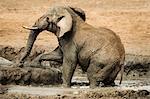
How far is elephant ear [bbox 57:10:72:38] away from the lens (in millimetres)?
11234

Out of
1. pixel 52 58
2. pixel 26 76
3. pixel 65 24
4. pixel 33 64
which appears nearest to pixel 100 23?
pixel 52 58

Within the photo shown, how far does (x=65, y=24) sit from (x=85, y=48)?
0.59 m

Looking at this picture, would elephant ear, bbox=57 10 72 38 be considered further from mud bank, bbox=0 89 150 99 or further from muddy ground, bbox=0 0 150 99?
muddy ground, bbox=0 0 150 99

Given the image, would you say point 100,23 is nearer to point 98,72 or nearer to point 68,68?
point 68,68

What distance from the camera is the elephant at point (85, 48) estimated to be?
11.0 meters

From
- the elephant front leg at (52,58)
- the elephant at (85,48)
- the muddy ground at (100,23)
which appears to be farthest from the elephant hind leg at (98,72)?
the muddy ground at (100,23)

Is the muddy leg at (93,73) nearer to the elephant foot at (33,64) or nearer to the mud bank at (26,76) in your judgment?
the mud bank at (26,76)

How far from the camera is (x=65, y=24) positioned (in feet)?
37.0

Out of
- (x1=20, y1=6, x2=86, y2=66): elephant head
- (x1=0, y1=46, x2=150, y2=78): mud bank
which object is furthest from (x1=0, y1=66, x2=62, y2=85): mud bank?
(x1=0, y1=46, x2=150, y2=78): mud bank

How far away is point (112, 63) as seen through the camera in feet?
35.9

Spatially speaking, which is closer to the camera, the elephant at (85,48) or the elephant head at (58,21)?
the elephant at (85,48)

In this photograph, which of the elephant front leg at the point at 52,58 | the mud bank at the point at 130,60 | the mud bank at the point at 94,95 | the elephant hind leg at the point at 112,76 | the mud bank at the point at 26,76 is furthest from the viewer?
the mud bank at the point at 130,60

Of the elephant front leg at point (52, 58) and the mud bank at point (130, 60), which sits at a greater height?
the elephant front leg at point (52, 58)

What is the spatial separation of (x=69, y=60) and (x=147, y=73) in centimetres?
526
